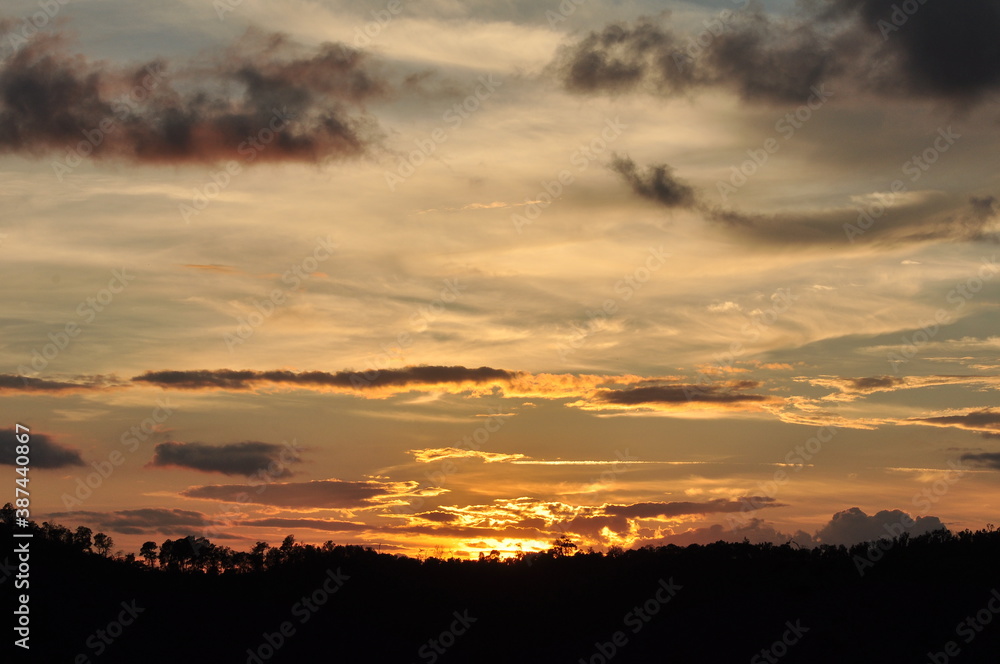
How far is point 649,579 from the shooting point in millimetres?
168625

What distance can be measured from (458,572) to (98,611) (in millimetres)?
66292

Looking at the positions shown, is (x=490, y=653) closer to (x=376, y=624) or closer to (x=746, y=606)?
(x=376, y=624)

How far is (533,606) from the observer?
170m

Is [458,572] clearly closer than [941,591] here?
No

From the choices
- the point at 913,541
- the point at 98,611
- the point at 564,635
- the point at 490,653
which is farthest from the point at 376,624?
the point at 913,541

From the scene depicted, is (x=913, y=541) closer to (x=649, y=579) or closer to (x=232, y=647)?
(x=649, y=579)

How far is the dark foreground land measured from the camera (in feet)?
416

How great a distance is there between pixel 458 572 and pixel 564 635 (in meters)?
32.2

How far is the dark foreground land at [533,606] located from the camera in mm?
126875

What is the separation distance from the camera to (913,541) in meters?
153

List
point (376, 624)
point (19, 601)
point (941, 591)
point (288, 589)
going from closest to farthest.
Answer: point (941, 591) → point (19, 601) → point (376, 624) → point (288, 589)

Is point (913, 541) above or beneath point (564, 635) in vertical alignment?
above

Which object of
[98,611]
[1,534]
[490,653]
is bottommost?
[490,653]

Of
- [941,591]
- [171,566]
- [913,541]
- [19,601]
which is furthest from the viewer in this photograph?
[171,566]
